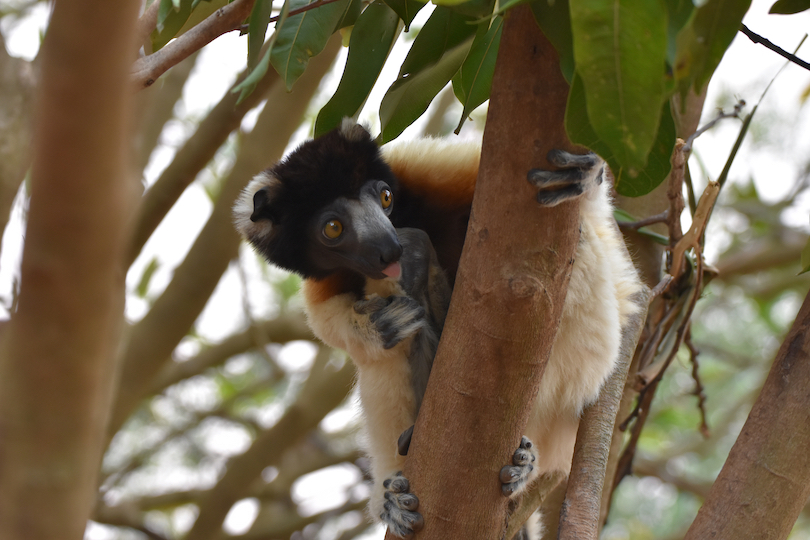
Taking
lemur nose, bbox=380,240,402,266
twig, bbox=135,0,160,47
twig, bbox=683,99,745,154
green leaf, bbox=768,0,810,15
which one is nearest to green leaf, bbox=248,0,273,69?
twig, bbox=135,0,160,47

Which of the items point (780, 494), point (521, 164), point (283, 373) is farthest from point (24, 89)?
point (283, 373)

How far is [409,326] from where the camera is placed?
8.71ft

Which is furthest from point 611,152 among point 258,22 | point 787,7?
point 258,22

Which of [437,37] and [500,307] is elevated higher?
[437,37]

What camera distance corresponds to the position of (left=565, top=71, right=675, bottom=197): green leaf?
151 cm

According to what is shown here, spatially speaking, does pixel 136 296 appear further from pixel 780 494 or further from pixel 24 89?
pixel 780 494

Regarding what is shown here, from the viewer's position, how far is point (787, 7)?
70.2 inches

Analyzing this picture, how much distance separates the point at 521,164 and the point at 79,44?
1.24 meters

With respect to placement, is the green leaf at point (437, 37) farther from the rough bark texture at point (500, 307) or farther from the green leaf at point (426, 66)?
the rough bark texture at point (500, 307)

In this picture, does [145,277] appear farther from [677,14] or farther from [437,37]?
[677,14]

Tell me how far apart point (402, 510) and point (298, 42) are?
4.60 feet

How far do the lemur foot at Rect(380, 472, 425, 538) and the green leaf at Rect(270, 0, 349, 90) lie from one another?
1.25 m

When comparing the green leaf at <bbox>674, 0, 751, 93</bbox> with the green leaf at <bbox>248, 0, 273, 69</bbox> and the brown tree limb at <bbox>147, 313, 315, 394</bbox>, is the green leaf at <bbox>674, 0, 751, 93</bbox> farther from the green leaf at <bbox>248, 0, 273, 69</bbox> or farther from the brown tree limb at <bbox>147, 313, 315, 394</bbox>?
the brown tree limb at <bbox>147, 313, 315, 394</bbox>

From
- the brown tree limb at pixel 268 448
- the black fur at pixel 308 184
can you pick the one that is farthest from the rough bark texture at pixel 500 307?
the brown tree limb at pixel 268 448
